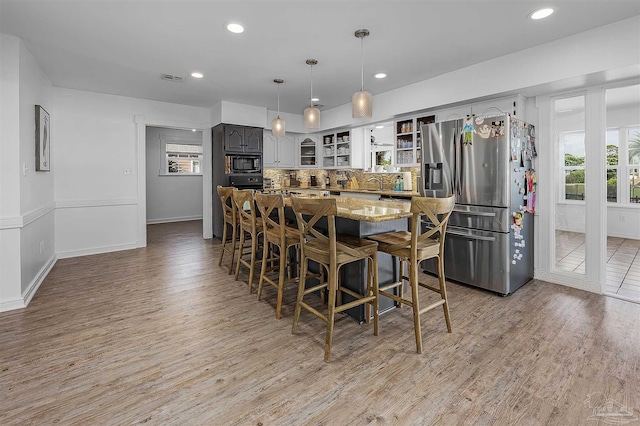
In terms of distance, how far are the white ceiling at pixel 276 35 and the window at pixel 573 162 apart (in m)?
1.07

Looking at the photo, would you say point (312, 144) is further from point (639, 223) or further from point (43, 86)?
point (639, 223)

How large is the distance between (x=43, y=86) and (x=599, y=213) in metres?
6.68

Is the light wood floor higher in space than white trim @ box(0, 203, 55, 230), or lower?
lower

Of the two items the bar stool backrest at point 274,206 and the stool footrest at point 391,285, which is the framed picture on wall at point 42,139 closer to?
the bar stool backrest at point 274,206

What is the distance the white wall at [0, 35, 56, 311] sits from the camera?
295 centimetres

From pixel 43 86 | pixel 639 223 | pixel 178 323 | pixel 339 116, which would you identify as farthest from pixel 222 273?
pixel 639 223

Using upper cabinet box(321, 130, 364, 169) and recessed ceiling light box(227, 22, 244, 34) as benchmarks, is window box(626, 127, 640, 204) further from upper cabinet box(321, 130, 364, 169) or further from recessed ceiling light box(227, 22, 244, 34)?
recessed ceiling light box(227, 22, 244, 34)

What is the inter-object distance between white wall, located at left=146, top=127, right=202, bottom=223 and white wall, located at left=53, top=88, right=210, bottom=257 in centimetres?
291

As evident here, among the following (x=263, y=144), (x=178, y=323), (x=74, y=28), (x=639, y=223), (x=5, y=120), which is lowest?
(x=178, y=323)

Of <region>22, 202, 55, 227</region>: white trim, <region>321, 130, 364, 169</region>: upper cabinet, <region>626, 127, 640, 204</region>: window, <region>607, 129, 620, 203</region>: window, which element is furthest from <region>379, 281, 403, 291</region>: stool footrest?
<region>626, 127, 640, 204</region>: window

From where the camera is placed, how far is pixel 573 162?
3.50 m

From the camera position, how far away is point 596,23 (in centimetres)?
287

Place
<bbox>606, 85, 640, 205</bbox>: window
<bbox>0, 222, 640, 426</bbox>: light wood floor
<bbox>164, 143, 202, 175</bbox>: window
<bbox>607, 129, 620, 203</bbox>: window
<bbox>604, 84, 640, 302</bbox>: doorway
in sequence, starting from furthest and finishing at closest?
<bbox>164, 143, 202, 175</bbox>: window, <bbox>607, 129, 620, 203</bbox>: window, <bbox>606, 85, 640, 205</bbox>: window, <bbox>604, 84, 640, 302</bbox>: doorway, <bbox>0, 222, 640, 426</bbox>: light wood floor

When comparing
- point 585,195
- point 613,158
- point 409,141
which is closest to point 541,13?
point 585,195
